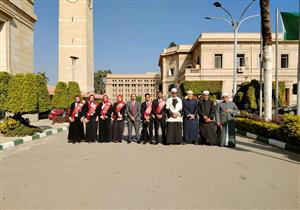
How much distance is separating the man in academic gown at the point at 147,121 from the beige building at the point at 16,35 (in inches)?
462

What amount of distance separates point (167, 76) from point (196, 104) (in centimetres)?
4541

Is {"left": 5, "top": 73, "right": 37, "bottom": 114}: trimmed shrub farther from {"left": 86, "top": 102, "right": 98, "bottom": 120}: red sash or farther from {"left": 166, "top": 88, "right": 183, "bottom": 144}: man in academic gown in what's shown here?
{"left": 166, "top": 88, "right": 183, "bottom": 144}: man in academic gown

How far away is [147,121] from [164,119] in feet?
1.92

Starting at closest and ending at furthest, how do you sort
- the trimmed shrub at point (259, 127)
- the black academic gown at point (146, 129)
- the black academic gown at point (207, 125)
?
the black academic gown at point (207, 125), the black academic gown at point (146, 129), the trimmed shrub at point (259, 127)

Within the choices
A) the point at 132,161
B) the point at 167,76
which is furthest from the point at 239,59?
the point at 132,161

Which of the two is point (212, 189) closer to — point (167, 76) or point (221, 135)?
point (221, 135)

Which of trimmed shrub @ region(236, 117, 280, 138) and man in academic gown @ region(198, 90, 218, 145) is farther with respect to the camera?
trimmed shrub @ region(236, 117, 280, 138)

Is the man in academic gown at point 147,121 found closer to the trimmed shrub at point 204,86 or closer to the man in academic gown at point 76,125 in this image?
the man in academic gown at point 76,125

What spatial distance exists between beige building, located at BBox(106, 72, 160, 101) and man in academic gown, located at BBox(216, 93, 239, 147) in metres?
74.5

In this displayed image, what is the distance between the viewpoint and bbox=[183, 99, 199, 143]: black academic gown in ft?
31.7

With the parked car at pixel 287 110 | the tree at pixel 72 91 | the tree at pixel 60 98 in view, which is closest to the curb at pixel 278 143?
the tree at pixel 60 98

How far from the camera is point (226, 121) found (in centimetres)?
933

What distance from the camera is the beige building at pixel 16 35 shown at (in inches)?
698

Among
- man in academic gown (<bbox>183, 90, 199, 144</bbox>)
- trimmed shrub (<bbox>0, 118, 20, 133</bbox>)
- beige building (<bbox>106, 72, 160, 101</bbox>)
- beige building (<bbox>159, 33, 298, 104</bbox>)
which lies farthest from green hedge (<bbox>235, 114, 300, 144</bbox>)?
beige building (<bbox>106, 72, 160, 101</bbox>)
